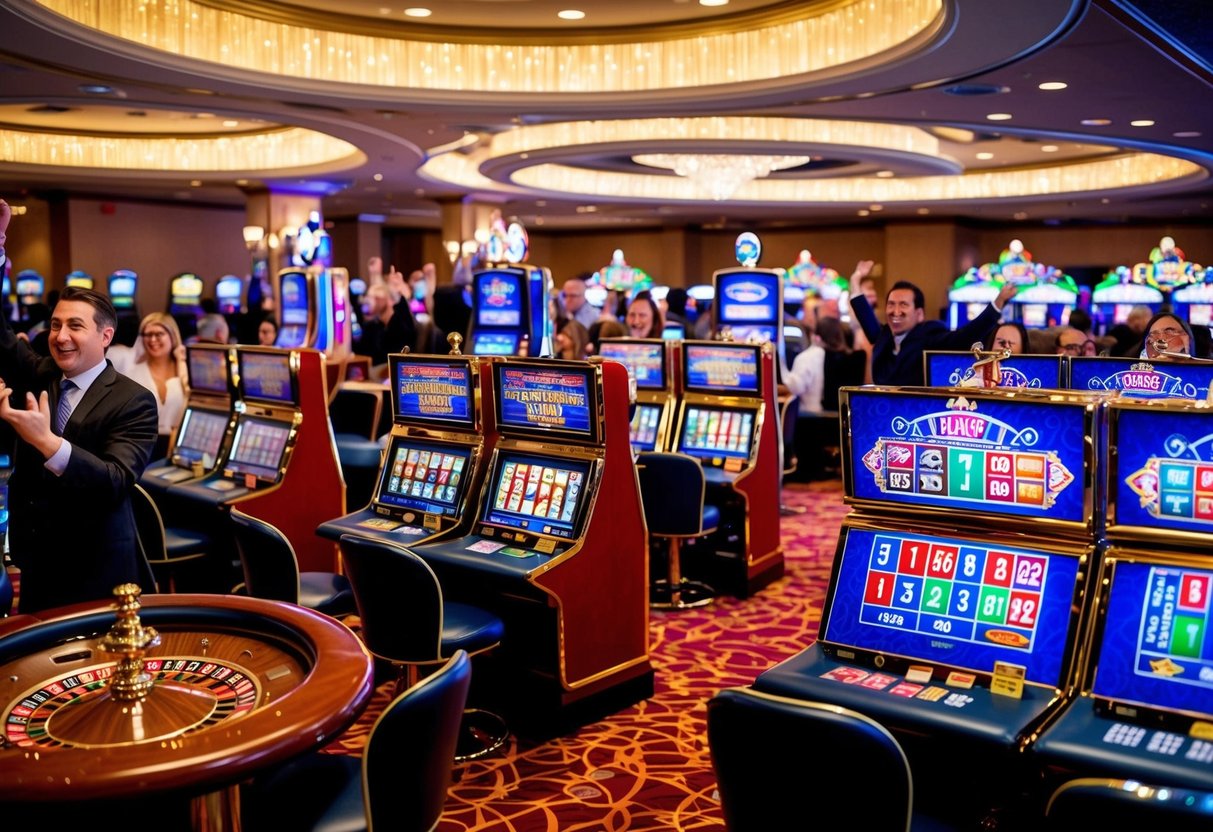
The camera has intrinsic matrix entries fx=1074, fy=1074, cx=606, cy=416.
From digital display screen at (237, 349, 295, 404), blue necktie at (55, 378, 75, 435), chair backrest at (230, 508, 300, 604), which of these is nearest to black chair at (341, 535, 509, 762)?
chair backrest at (230, 508, 300, 604)

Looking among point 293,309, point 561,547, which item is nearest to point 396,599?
point 561,547

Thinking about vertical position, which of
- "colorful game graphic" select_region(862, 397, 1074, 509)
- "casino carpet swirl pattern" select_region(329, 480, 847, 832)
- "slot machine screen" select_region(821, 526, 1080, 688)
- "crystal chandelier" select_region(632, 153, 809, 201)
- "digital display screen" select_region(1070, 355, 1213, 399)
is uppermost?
"crystal chandelier" select_region(632, 153, 809, 201)

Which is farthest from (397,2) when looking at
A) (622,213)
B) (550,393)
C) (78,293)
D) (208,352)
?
(622,213)

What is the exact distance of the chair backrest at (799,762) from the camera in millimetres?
1587

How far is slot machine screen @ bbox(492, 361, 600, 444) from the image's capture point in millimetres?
3578

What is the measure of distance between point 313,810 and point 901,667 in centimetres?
120

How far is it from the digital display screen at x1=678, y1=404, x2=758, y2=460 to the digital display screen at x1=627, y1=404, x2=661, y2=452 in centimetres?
20

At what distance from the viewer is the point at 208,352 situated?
5371 millimetres

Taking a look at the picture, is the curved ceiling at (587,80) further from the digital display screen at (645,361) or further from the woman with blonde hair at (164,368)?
the digital display screen at (645,361)

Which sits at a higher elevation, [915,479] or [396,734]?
[915,479]

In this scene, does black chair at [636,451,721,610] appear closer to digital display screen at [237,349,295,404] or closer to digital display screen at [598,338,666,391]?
digital display screen at [598,338,666,391]

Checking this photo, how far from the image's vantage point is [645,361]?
599cm

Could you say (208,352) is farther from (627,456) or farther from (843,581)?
(843,581)

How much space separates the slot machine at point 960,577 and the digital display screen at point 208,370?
371 centimetres
